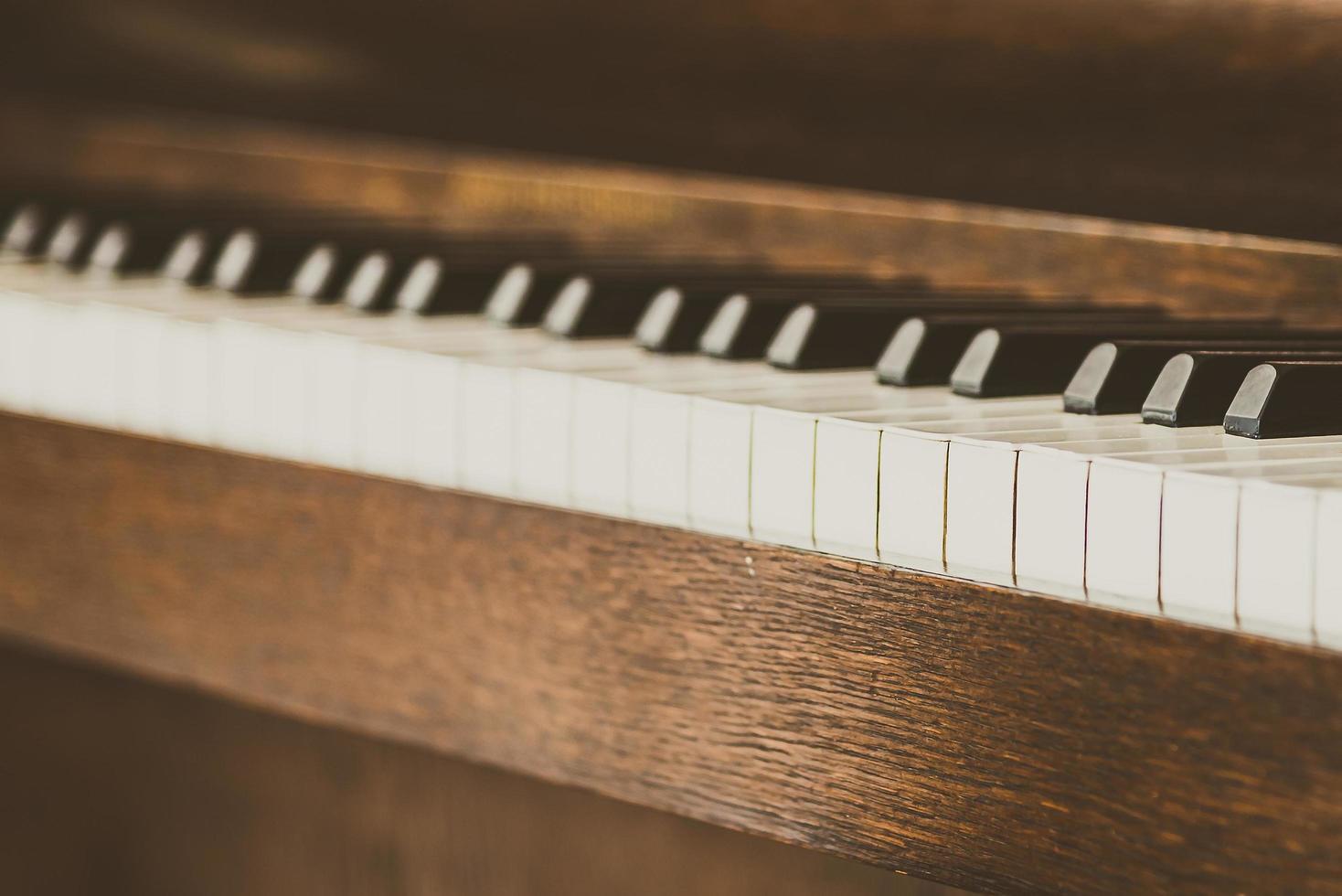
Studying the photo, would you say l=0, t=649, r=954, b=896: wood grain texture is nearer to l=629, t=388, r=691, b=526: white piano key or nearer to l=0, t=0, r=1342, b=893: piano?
l=0, t=0, r=1342, b=893: piano

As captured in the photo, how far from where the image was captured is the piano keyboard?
27.0 inches

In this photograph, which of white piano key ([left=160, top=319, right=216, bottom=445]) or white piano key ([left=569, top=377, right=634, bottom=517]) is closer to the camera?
white piano key ([left=569, top=377, right=634, bottom=517])

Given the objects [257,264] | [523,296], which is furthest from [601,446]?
[257,264]

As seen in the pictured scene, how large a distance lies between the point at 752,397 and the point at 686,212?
466 millimetres

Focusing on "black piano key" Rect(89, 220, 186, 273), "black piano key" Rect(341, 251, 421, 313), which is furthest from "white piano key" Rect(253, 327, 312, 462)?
"black piano key" Rect(89, 220, 186, 273)

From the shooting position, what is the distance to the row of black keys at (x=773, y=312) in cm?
78

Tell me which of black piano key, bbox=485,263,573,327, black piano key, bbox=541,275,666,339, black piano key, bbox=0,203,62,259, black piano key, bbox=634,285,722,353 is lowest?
black piano key, bbox=0,203,62,259

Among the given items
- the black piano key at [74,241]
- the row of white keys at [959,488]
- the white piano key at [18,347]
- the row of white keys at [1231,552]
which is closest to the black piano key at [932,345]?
the row of white keys at [959,488]

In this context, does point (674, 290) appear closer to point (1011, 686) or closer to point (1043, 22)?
point (1043, 22)

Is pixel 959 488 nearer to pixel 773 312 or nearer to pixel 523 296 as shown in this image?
pixel 773 312

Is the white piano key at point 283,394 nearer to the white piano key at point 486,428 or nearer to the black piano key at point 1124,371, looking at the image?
the white piano key at point 486,428

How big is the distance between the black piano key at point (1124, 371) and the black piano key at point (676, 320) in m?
0.25

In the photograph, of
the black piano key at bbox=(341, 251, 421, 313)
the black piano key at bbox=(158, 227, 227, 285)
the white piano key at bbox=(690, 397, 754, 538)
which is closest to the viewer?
the white piano key at bbox=(690, 397, 754, 538)

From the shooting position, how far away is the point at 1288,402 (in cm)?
75
